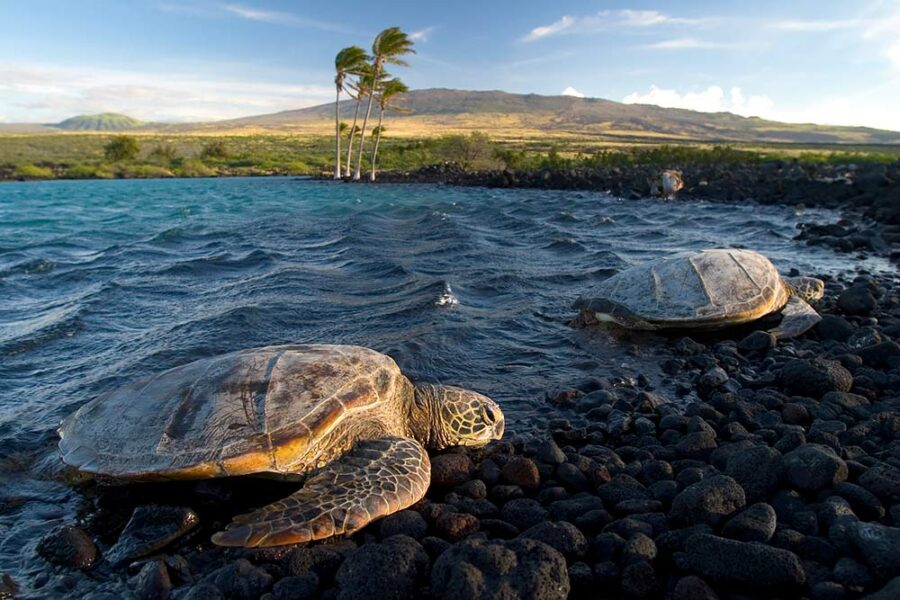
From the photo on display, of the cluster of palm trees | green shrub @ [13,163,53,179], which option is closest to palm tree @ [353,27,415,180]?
the cluster of palm trees

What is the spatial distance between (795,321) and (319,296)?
8099 mm

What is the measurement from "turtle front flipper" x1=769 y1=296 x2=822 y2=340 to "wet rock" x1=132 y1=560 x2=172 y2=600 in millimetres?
7671

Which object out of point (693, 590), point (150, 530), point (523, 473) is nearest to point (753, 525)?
point (693, 590)

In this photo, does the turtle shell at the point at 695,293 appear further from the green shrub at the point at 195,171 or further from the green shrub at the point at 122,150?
the green shrub at the point at 122,150

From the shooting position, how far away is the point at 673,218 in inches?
853

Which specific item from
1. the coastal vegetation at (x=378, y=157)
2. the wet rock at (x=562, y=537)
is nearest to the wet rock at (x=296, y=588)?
the wet rock at (x=562, y=537)

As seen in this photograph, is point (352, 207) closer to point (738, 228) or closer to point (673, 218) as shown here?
point (673, 218)

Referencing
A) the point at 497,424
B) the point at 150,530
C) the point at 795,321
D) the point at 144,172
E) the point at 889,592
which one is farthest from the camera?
the point at 144,172

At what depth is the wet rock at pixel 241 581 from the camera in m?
3.08

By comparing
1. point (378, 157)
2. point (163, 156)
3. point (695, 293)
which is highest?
point (378, 157)

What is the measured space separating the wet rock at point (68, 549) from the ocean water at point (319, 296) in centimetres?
13

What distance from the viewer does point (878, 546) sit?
2.77m

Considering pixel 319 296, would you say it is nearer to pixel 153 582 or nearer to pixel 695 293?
pixel 695 293

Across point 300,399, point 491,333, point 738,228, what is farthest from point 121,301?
point 738,228
